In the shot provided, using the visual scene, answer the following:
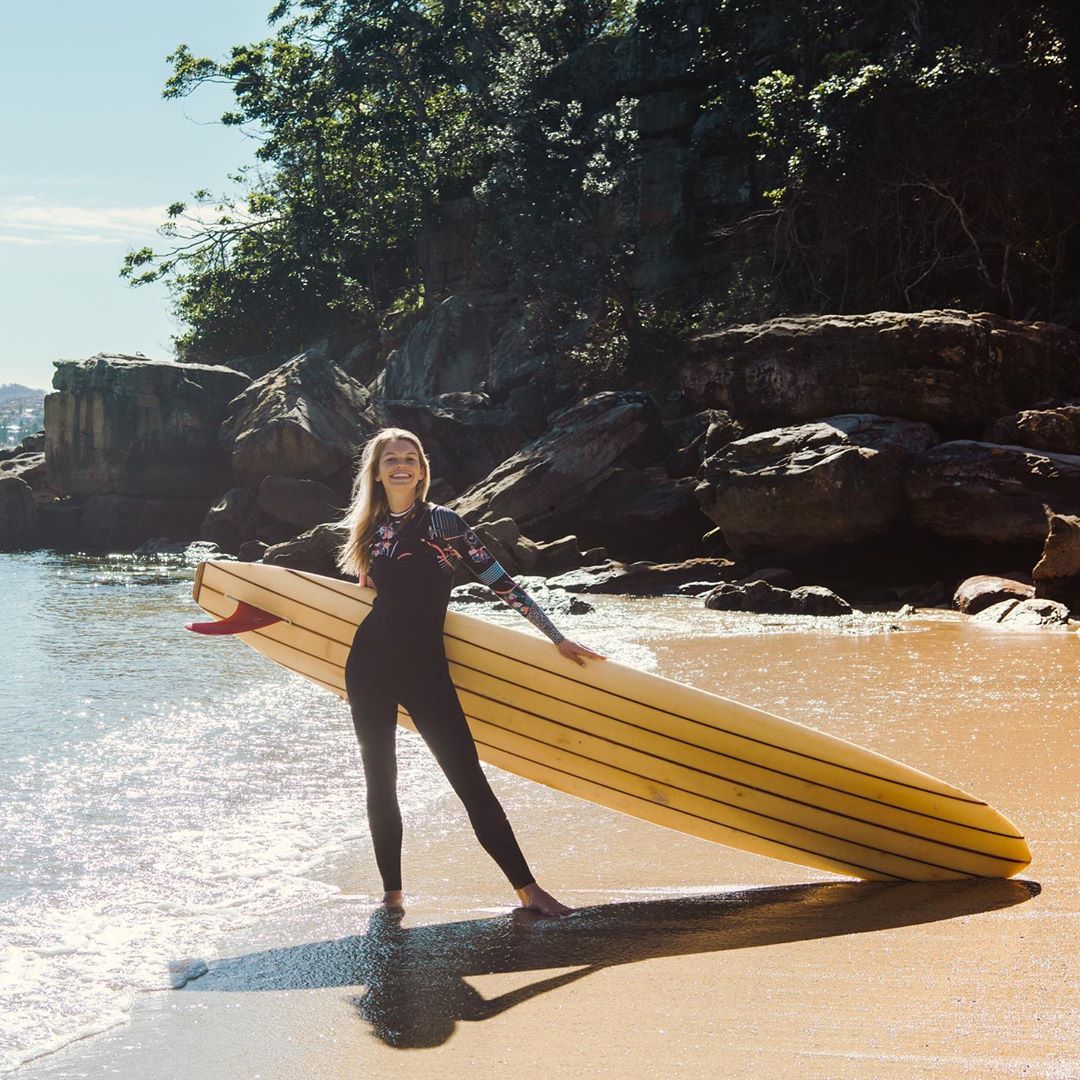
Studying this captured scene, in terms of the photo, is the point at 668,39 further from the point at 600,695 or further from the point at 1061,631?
the point at 600,695

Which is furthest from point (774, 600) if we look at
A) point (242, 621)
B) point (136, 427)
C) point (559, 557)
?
point (136, 427)

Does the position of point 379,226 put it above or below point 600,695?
above

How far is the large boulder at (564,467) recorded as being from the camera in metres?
15.6

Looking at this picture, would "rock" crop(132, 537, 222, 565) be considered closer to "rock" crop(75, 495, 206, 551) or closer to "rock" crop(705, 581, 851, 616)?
"rock" crop(75, 495, 206, 551)

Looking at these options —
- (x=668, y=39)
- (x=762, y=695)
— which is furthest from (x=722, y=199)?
(x=762, y=695)

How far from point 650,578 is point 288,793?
849 cm

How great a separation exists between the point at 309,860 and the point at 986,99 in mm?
13445

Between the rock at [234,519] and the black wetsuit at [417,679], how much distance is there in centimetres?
1676

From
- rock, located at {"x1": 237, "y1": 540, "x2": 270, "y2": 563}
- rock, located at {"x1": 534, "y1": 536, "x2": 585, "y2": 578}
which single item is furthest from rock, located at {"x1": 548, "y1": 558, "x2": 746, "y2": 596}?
rock, located at {"x1": 237, "y1": 540, "x2": 270, "y2": 563}

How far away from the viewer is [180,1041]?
2605 millimetres

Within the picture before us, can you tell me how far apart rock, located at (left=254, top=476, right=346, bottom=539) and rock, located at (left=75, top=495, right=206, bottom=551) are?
4780 mm

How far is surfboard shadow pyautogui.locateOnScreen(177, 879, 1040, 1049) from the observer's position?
9.21 ft

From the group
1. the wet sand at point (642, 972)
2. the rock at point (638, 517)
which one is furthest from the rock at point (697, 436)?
the wet sand at point (642, 972)

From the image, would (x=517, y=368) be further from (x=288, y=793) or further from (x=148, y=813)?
(x=148, y=813)
